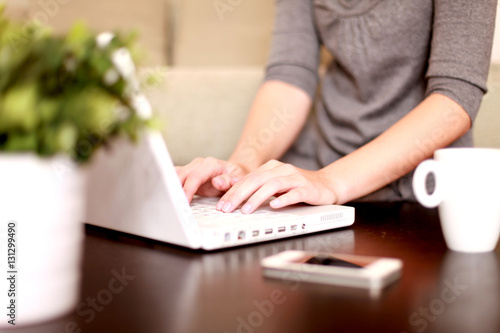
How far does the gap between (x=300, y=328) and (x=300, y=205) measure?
46 centimetres

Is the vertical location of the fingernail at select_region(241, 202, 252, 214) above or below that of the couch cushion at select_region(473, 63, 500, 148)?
below

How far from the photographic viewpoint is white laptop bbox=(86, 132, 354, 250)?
0.49m

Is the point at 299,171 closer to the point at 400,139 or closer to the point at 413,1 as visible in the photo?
the point at 400,139

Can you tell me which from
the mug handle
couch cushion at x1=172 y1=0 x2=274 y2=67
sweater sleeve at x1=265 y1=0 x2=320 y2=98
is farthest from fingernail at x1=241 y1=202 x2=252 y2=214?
couch cushion at x1=172 y1=0 x2=274 y2=67

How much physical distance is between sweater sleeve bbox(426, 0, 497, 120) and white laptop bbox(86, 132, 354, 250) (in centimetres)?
39

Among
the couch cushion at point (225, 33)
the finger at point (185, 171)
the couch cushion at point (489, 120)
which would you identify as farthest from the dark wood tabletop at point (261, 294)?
the couch cushion at point (225, 33)

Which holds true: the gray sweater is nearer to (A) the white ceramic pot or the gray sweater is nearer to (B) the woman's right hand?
(B) the woman's right hand

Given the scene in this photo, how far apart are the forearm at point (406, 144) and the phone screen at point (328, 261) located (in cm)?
41

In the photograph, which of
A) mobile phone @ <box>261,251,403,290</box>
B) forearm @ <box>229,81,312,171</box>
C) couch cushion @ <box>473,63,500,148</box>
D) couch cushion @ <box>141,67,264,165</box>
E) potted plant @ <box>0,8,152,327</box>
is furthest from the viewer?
couch cushion @ <box>141,67,264,165</box>

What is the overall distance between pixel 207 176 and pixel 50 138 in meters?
0.56

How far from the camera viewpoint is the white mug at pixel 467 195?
553 mm

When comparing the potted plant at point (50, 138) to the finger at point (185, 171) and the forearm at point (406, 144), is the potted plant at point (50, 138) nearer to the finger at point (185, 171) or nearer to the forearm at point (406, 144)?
the finger at point (185, 171)

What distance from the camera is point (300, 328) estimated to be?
1.14 ft

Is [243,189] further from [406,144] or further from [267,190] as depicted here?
[406,144]
